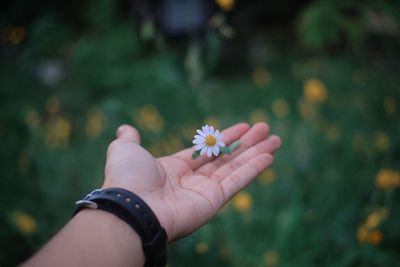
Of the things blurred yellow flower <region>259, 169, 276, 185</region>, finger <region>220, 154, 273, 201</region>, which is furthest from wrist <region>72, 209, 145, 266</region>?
blurred yellow flower <region>259, 169, 276, 185</region>

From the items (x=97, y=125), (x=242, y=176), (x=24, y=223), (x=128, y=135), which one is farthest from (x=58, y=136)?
(x=242, y=176)

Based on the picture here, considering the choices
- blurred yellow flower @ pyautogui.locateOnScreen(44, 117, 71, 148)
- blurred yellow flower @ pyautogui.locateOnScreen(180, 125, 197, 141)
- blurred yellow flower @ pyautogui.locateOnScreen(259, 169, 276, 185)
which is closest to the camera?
blurred yellow flower @ pyautogui.locateOnScreen(259, 169, 276, 185)

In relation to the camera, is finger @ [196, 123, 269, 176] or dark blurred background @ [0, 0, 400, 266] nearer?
finger @ [196, 123, 269, 176]

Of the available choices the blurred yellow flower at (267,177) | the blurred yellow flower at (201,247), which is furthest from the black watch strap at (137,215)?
the blurred yellow flower at (267,177)

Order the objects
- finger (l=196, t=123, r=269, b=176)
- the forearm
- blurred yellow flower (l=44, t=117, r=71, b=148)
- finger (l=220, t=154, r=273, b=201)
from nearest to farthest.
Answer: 1. the forearm
2. finger (l=220, t=154, r=273, b=201)
3. finger (l=196, t=123, r=269, b=176)
4. blurred yellow flower (l=44, t=117, r=71, b=148)

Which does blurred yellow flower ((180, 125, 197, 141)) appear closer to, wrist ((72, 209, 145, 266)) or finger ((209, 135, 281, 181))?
finger ((209, 135, 281, 181))

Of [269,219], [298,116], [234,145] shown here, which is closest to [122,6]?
[298,116]

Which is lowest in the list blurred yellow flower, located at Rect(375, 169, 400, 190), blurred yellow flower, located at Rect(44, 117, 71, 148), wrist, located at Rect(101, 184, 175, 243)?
→ wrist, located at Rect(101, 184, 175, 243)

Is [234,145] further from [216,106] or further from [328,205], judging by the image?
[216,106]

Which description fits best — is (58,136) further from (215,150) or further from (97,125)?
(215,150)
